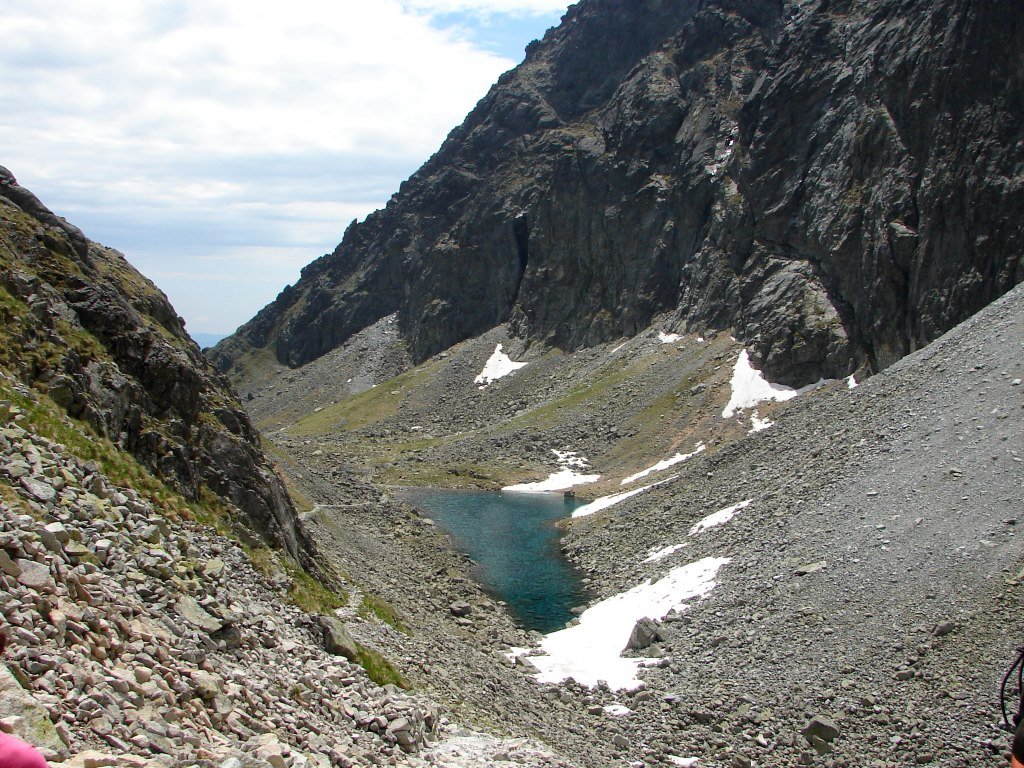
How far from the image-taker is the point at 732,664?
31.1m

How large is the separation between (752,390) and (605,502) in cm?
2721

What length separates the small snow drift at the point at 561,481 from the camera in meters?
85.2

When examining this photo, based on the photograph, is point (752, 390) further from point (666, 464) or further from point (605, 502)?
point (605, 502)

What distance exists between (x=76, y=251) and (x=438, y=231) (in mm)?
169472

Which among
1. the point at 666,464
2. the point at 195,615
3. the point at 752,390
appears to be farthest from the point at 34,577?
the point at 752,390

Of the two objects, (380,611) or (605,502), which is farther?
(605,502)

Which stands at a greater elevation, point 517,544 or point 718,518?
point 517,544

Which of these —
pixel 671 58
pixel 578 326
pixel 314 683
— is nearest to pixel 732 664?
pixel 314 683

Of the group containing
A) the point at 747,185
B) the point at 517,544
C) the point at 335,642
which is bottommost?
the point at 517,544

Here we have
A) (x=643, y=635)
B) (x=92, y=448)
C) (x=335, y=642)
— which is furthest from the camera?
(x=643, y=635)

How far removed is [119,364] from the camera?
2577 centimetres

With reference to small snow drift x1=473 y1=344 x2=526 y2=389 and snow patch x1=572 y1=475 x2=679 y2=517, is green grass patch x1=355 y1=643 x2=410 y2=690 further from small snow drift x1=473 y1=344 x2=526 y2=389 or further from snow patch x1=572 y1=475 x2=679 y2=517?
small snow drift x1=473 y1=344 x2=526 y2=389

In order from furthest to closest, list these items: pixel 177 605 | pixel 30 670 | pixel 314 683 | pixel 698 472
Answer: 1. pixel 698 472
2. pixel 314 683
3. pixel 177 605
4. pixel 30 670

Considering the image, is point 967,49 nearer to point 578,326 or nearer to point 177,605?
point 578,326
